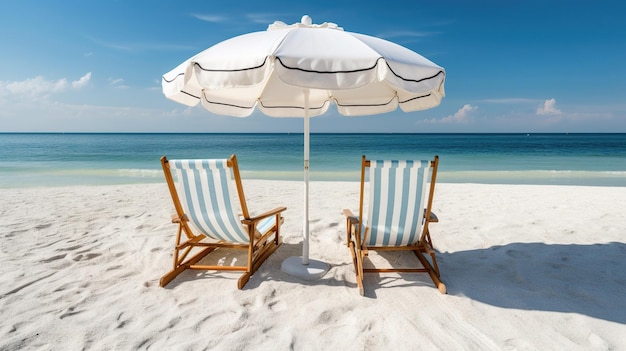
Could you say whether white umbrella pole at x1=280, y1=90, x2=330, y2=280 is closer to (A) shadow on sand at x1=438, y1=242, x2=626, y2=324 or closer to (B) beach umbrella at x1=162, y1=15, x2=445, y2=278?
(B) beach umbrella at x1=162, y1=15, x2=445, y2=278

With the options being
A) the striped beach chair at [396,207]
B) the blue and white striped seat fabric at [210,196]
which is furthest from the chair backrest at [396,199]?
the blue and white striped seat fabric at [210,196]

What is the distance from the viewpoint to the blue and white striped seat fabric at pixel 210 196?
285cm

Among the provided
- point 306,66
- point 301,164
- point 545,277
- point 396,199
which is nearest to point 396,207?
point 396,199

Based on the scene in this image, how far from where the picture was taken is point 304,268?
3248 millimetres

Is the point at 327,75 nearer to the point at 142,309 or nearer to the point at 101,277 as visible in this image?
the point at 142,309

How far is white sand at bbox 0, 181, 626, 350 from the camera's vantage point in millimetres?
2217

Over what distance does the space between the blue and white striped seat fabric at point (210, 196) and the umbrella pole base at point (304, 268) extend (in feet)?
1.56

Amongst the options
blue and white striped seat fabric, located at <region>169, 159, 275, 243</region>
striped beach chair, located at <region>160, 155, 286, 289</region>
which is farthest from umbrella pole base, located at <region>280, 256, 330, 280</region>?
blue and white striped seat fabric, located at <region>169, 159, 275, 243</region>

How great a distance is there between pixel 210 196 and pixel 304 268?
1107mm

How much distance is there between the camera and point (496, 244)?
4.00 meters

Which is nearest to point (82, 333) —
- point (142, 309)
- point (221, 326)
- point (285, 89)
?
point (142, 309)

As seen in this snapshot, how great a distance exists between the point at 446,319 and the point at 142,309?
87.6 inches

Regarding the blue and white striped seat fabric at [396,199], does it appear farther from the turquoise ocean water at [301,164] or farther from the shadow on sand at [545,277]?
the turquoise ocean water at [301,164]

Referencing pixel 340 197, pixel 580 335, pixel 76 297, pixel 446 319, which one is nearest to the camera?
pixel 580 335
